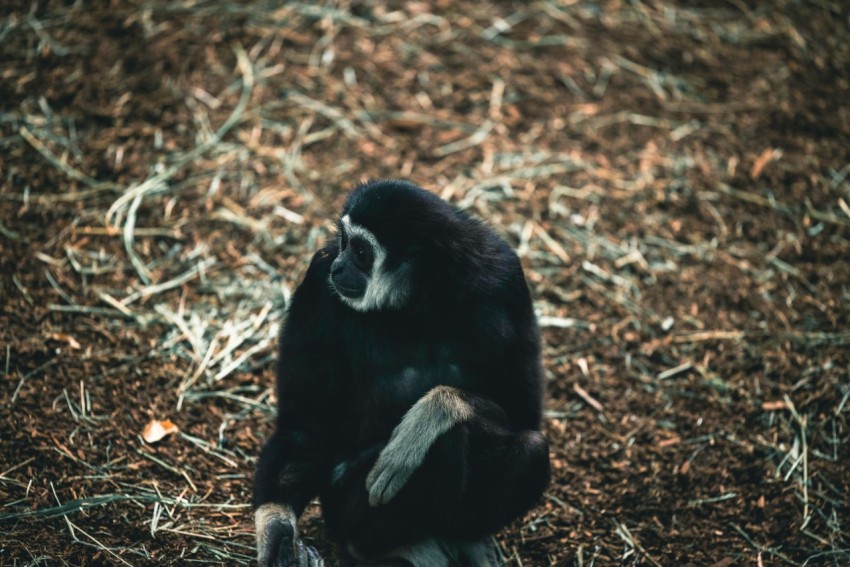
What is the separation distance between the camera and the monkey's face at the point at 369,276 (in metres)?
4.82

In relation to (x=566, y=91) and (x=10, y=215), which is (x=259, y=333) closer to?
(x=10, y=215)

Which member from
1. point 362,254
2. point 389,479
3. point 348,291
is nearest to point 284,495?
point 389,479

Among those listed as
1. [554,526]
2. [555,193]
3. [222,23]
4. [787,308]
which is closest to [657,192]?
[555,193]

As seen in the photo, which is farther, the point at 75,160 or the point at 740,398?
the point at 75,160

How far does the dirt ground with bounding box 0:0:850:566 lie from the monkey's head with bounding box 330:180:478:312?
1609 mm

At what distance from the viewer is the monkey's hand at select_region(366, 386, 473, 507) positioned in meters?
4.51

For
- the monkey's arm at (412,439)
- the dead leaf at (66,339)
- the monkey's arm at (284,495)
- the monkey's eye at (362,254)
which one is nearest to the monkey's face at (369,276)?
the monkey's eye at (362,254)

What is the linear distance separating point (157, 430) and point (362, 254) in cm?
198

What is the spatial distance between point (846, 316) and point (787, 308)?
0.44m

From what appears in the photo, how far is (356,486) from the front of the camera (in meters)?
4.74

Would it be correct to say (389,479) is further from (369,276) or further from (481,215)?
(481,215)

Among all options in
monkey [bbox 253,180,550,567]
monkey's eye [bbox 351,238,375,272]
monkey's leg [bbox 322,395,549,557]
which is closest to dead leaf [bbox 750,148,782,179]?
monkey [bbox 253,180,550,567]

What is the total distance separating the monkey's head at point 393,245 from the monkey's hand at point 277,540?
3.93 ft

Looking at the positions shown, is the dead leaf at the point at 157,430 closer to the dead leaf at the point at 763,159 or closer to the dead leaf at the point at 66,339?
the dead leaf at the point at 66,339
